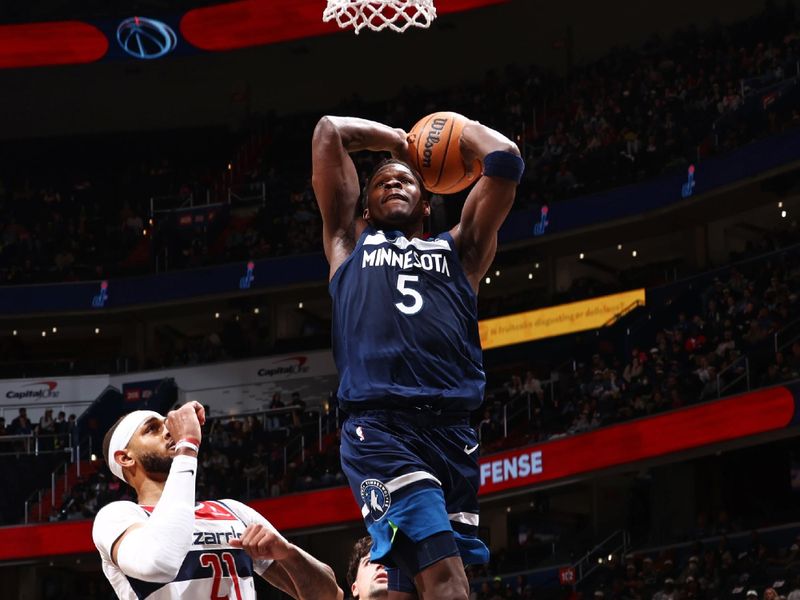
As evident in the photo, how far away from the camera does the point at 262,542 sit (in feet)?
16.4

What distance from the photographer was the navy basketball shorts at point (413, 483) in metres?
4.90

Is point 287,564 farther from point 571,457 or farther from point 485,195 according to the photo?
point 571,457

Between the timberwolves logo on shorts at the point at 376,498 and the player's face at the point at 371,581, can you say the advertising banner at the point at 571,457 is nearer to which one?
the player's face at the point at 371,581

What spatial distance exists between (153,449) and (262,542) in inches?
32.4

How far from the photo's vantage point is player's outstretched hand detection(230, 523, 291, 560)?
16.4 ft

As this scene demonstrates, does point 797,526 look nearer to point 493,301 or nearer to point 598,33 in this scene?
point 493,301

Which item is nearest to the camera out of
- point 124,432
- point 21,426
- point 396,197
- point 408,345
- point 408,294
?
point 408,345

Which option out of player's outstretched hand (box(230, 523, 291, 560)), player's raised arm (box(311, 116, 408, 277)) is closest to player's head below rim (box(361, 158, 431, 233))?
player's raised arm (box(311, 116, 408, 277))

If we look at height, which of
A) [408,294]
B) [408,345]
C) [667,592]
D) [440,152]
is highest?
[440,152]

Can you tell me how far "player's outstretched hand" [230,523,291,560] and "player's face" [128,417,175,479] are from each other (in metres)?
0.66

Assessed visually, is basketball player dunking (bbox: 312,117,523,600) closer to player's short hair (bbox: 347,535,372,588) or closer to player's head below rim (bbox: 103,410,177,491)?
player's head below rim (bbox: 103,410,177,491)

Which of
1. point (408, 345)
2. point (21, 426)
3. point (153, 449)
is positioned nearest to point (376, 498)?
point (408, 345)

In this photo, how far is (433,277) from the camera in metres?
5.40

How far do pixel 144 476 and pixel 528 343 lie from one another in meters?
23.8
